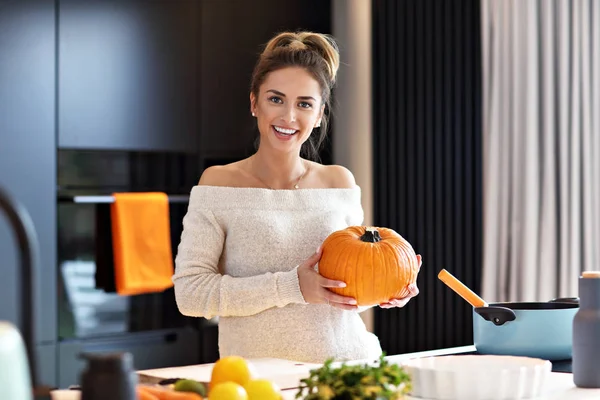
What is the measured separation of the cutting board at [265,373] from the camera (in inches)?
67.9

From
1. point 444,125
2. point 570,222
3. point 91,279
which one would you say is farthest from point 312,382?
point 444,125

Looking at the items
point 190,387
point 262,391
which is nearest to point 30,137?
point 190,387

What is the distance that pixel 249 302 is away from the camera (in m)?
2.35

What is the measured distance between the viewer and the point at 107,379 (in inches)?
38.9

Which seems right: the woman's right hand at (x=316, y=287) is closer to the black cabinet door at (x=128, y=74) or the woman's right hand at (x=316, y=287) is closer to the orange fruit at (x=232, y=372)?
the orange fruit at (x=232, y=372)

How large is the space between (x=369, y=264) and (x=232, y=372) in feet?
2.88

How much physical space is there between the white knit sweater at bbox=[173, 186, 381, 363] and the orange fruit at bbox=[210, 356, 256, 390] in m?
0.94

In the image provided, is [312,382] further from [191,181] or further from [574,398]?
[191,181]

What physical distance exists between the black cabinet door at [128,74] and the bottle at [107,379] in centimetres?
267

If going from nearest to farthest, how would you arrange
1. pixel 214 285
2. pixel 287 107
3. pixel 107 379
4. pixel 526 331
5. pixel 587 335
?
pixel 107 379 → pixel 587 335 → pixel 526 331 → pixel 214 285 → pixel 287 107

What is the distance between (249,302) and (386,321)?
208cm

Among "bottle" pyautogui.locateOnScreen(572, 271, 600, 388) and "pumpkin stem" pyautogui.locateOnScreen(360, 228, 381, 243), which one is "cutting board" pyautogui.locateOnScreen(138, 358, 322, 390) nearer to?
"pumpkin stem" pyautogui.locateOnScreen(360, 228, 381, 243)

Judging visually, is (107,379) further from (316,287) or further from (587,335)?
(316,287)

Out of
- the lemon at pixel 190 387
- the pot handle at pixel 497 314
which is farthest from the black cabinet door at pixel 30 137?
the lemon at pixel 190 387
